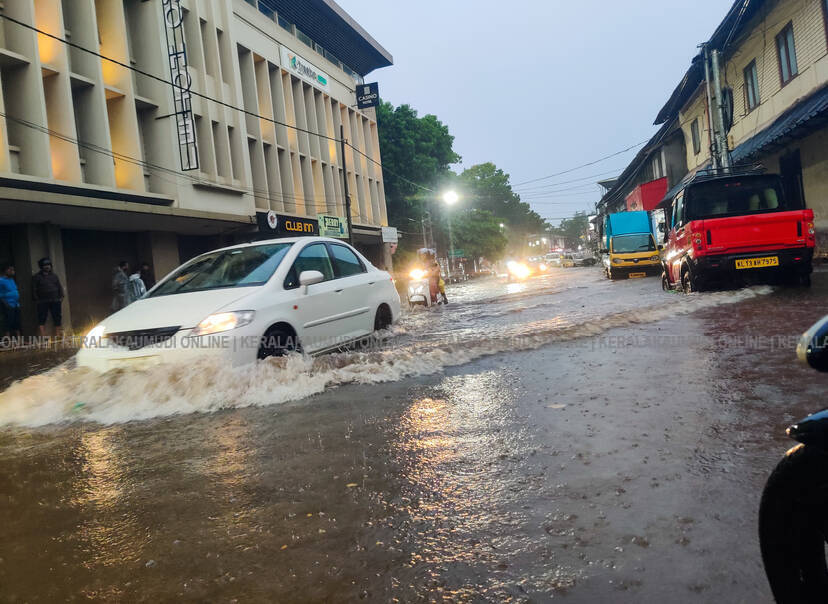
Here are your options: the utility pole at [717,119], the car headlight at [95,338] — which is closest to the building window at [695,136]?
the utility pole at [717,119]

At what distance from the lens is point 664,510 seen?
245 centimetres

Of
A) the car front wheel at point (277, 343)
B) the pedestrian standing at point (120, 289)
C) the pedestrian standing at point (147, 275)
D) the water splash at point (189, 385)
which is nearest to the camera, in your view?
the water splash at point (189, 385)

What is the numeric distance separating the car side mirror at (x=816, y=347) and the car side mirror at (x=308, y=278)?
17.3 feet

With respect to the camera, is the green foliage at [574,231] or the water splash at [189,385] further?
the green foliage at [574,231]

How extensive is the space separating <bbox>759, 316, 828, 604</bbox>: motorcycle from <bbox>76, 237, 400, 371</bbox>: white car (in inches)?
176

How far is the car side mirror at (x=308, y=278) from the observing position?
21.1 feet

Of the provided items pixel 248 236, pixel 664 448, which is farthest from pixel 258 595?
pixel 248 236

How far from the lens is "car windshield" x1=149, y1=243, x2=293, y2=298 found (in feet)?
21.0

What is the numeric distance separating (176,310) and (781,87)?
1978 centimetres

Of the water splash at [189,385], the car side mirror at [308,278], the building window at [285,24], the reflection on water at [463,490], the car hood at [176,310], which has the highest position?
the building window at [285,24]

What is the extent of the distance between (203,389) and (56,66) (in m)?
14.9

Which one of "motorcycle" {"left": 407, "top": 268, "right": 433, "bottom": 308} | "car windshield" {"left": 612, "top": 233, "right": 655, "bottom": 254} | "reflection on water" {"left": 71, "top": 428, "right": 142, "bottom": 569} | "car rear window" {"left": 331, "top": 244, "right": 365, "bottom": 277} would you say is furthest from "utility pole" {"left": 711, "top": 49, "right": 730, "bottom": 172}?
"reflection on water" {"left": 71, "top": 428, "right": 142, "bottom": 569}

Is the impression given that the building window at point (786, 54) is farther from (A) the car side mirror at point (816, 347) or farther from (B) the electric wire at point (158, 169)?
Answer: (A) the car side mirror at point (816, 347)

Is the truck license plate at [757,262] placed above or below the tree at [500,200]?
below
